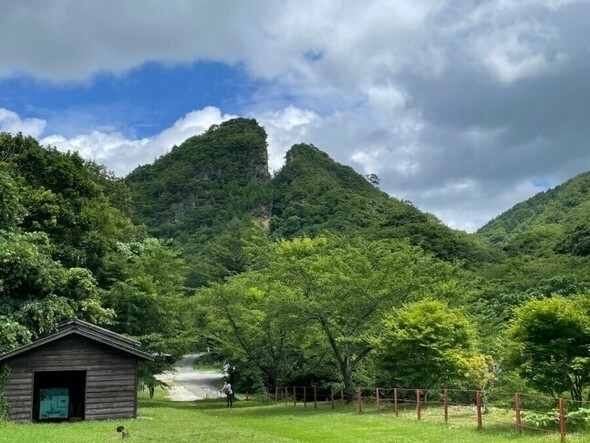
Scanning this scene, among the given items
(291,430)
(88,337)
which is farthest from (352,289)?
(88,337)

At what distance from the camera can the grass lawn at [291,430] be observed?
15.5 m

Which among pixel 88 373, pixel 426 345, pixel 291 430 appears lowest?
pixel 291 430

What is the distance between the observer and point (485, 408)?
2180 cm

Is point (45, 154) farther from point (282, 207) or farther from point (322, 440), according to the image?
point (282, 207)

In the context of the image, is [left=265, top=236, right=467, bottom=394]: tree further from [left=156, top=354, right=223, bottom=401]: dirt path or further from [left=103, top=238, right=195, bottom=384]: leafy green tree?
[left=156, top=354, right=223, bottom=401]: dirt path

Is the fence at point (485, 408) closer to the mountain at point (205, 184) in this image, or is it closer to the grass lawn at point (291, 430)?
the grass lawn at point (291, 430)

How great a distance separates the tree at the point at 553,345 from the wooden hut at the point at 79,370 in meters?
13.0

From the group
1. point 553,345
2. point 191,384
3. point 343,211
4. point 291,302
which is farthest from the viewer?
point 343,211

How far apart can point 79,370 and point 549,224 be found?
81.4 metres

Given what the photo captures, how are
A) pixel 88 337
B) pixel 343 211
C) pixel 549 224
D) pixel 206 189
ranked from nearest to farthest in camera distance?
1. pixel 88 337
2. pixel 343 211
3. pixel 549 224
4. pixel 206 189

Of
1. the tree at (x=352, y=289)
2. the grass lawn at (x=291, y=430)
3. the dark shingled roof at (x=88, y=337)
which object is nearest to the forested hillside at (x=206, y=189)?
the tree at (x=352, y=289)

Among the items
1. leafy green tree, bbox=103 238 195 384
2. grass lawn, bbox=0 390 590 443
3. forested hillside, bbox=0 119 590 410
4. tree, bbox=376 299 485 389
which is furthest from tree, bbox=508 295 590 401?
leafy green tree, bbox=103 238 195 384

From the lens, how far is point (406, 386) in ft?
86.2

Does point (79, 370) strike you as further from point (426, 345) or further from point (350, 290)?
point (426, 345)
